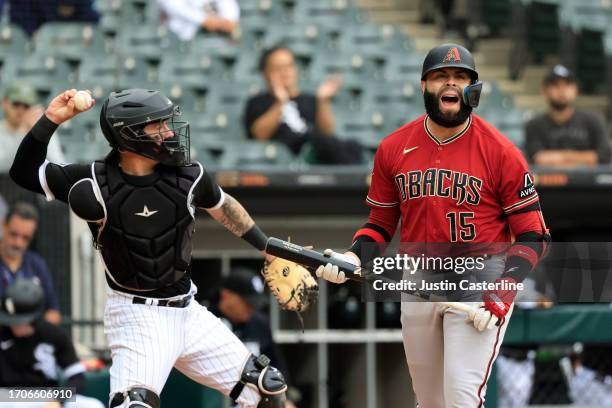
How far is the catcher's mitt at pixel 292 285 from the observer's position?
19.0 ft

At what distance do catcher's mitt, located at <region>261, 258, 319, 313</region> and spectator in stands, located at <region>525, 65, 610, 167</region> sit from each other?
3.98 meters

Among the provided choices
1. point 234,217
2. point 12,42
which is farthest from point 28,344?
point 12,42

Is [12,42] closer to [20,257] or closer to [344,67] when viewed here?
[344,67]

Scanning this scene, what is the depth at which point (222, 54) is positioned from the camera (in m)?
→ 10.7

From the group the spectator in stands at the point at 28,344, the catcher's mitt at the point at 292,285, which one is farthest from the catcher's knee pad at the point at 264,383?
the spectator in stands at the point at 28,344

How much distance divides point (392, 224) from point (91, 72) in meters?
5.35

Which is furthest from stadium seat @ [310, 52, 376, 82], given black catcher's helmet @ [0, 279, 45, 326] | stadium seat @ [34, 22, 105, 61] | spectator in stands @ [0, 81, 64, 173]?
black catcher's helmet @ [0, 279, 45, 326]

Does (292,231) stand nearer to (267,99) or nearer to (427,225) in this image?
(267,99)

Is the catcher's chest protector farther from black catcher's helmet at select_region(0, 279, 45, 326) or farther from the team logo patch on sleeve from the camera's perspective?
black catcher's helmet at select_region(0, 279, 45, 326)

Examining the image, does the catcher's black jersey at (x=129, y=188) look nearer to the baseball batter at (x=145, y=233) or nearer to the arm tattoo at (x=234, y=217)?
the baseball batter at (x=145, y=233)

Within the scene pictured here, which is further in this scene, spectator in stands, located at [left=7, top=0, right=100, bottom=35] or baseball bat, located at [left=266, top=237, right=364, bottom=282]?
spectator in stands, located at [left=7, top=0, right=100, bottom=35]

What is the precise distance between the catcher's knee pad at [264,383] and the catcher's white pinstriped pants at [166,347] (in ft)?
0.08

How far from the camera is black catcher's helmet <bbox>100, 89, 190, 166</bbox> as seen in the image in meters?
5.46

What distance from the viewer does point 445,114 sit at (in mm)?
5258
